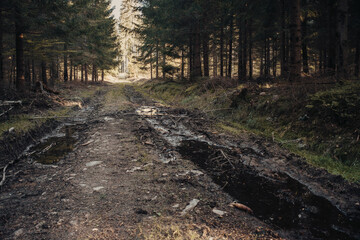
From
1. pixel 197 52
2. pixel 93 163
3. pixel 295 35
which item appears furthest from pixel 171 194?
pixel 197 52

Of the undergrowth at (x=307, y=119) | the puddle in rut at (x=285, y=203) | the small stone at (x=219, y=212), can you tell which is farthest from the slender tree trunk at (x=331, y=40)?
the small stone at (x=219, y=212)

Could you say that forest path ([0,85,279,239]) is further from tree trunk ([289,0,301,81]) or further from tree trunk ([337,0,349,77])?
tree trunk ([337,0,349,77])

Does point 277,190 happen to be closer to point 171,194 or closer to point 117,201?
point 171,194

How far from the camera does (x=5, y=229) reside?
7.93ft

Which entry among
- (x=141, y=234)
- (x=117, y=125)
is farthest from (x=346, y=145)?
(x=117, y=125)

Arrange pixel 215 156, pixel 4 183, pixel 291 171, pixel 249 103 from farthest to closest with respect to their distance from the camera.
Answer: pixel 249 103 < pixel 215 156 < pixel 291 171 < pixel 4 183

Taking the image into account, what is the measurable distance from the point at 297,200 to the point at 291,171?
1080mm

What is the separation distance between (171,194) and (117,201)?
0.81m

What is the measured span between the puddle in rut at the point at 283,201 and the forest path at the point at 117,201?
279mm

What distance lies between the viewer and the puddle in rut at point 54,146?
15.9ft

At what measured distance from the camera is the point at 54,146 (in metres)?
5.72

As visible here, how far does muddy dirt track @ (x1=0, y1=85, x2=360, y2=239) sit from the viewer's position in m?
2.44

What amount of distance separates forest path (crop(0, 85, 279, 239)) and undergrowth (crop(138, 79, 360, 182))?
272cm

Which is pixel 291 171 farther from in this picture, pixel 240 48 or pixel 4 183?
pixel 240 48
